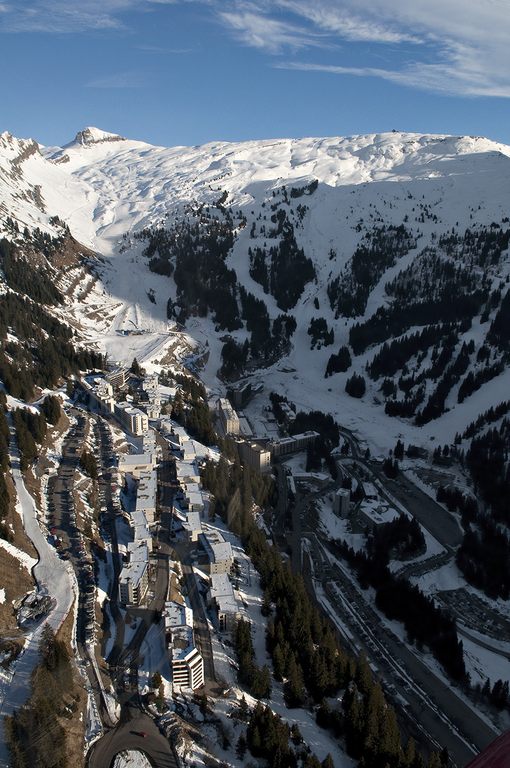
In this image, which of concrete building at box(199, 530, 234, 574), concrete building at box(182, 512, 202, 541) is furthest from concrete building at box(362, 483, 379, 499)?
concrete building at box(199, 530, 234, 574)

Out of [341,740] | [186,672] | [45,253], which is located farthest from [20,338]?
[341,740]

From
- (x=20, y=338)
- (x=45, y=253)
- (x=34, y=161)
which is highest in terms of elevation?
(x=34, y=161)

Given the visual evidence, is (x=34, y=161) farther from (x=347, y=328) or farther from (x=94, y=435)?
(x=94, y=435)

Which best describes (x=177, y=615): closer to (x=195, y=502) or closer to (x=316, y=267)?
(x=195, y=502)

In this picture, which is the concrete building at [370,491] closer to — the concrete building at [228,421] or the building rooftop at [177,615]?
the concrete building at [228,421]

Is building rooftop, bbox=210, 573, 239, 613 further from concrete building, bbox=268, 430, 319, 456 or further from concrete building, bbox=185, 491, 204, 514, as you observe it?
concrete building, bbox=268, 430, 319, 456

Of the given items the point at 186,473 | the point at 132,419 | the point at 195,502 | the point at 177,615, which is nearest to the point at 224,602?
the point at 177,615

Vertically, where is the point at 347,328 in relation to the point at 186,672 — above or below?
above
